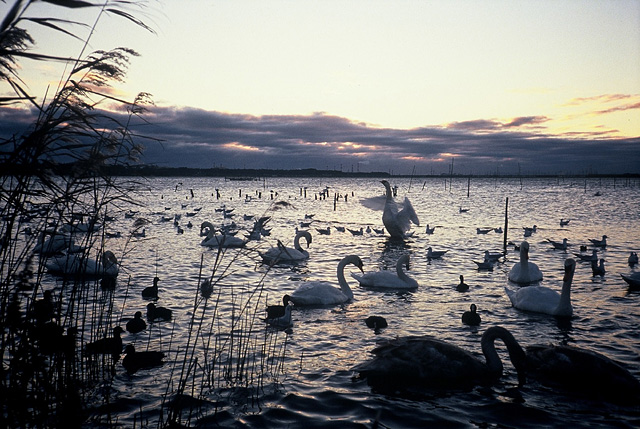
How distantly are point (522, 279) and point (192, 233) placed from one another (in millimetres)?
19360

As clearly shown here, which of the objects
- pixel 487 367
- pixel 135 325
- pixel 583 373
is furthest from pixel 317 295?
pixel 583 373

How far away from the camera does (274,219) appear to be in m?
39.5

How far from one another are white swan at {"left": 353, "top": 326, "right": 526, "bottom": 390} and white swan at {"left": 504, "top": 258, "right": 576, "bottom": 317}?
13.0ft

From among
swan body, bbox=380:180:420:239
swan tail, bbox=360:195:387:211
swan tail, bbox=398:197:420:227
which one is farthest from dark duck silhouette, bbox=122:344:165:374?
swan tail, bbox=360:195:387:211

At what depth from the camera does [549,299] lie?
10.9m

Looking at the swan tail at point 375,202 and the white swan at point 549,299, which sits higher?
the swan tail at point 375,202

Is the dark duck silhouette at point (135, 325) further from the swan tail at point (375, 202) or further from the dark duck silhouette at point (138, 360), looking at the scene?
the swan tail at point (375, 202)

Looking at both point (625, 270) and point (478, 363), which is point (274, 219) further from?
point (478, 363)

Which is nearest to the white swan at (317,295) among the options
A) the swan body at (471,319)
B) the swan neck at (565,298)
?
the swan body at (471,319)

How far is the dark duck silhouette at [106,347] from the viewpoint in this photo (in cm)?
669

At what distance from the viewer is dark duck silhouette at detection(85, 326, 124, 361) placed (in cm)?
669

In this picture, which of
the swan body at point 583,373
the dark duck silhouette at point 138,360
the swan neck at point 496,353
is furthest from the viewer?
the swan neck at point 496,353

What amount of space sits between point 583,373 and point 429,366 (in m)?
2.13

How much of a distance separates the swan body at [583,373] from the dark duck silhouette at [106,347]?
20.7 feet
